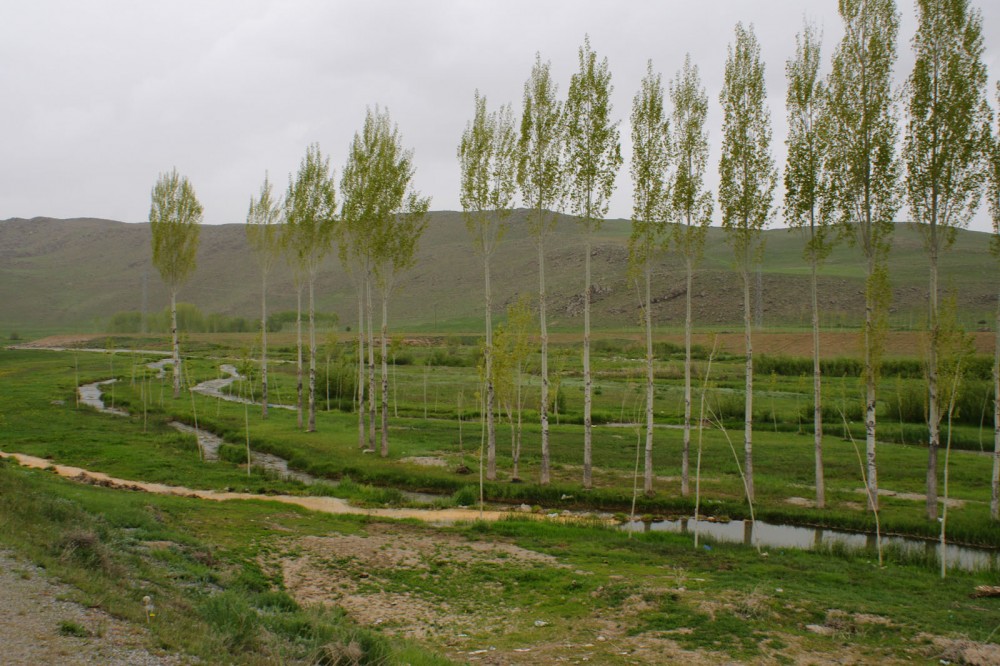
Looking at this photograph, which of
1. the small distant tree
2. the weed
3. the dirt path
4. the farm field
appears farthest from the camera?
the small distant tree

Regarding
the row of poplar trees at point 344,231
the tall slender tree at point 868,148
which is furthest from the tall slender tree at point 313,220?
the tall slender tree at point 868,148

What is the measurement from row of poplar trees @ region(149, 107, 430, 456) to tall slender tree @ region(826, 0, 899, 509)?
58.9 ft

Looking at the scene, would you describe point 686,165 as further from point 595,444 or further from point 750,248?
point 595,444

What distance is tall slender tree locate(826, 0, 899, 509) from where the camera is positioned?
23.8 m

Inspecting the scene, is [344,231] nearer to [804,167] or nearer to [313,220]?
[313,220]

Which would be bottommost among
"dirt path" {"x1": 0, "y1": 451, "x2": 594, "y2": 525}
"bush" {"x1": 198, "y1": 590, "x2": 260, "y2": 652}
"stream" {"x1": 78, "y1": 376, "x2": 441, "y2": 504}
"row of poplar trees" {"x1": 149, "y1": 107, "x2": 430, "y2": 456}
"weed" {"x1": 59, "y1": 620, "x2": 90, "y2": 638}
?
"stream" {"x1": 78, "y1": 376, "x2": 441, "y2": 504}

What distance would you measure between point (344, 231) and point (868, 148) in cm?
2497

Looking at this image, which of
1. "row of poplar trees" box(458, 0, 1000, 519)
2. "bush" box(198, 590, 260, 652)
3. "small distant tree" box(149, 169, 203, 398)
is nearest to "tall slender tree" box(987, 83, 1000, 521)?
"row of poplar trees" box(458, 0, 1000, 519)

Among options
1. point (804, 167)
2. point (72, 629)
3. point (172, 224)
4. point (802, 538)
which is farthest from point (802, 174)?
point (172, 224)

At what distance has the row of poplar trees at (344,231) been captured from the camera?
33125 mm

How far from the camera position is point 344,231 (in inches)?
1455

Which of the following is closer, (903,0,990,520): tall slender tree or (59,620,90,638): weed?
(59,620,90,638): weed

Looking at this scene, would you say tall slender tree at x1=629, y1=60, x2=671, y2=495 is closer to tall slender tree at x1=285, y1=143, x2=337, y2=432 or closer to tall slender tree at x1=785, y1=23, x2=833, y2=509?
tall slender tree at x1=785, y1=23, x2=833, y2=509

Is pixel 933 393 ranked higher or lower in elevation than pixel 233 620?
higher
